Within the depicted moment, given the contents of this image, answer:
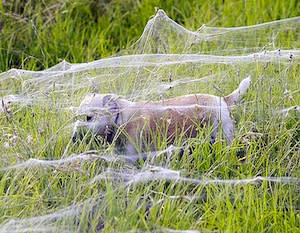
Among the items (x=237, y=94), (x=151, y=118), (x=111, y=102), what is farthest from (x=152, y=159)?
(x=237, y=94)

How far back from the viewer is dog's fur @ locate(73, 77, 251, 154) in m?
3.86

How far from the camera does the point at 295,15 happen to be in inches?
237

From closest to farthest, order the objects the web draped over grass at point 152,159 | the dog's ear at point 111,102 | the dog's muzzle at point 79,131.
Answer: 1. the web draped over grass at point 152,159
2. the dog's muzzle at point 79,131
3. the dog's ear at point 111,102

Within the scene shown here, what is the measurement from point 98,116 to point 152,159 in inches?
19.9

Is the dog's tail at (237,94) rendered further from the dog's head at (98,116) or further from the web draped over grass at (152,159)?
the dog's head at (98,116)

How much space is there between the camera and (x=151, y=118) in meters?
3.94

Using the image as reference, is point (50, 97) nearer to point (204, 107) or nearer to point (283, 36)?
point (204, 107)

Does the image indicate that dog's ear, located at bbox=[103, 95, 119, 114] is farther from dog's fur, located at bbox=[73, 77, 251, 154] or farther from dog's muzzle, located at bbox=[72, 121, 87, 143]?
dog's muzzle, located at bbox=[72, 121, 87, 143]

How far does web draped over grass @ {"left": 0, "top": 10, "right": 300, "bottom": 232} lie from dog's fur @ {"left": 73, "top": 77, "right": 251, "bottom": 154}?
8 cm

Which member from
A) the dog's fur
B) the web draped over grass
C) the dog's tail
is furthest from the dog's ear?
the dog's tail

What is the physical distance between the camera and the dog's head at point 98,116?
385cm

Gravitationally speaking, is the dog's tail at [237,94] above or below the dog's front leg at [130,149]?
above

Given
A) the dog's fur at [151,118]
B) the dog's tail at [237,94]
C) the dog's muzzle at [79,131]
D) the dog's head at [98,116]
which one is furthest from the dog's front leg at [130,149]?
the dog's tail at [237,94]

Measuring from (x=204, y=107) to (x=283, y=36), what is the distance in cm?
186
